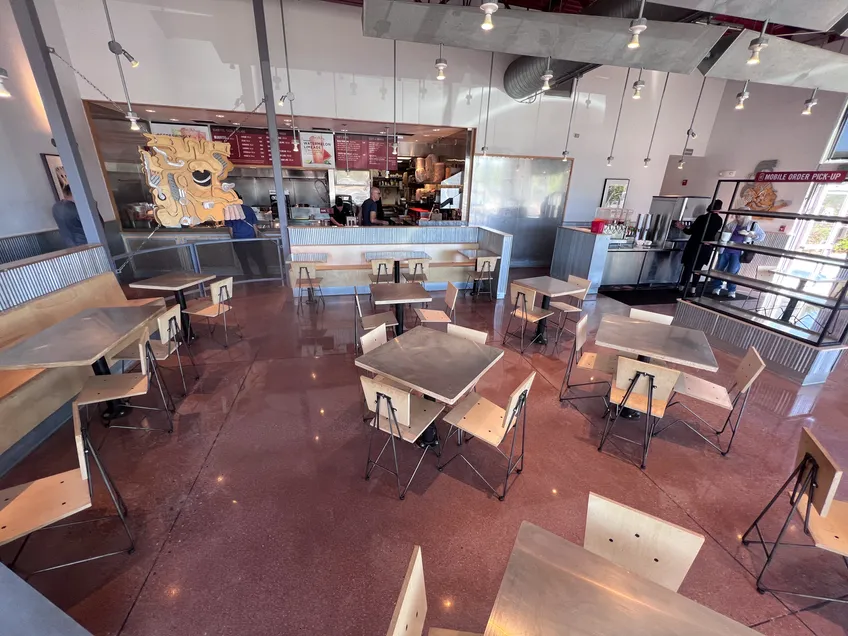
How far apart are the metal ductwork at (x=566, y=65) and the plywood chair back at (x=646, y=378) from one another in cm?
409

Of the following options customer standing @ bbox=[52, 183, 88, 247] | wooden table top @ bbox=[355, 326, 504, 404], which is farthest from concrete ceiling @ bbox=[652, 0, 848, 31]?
customer standing @ bbox=[52, 183, 88, 247]

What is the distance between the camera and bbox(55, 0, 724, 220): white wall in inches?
223

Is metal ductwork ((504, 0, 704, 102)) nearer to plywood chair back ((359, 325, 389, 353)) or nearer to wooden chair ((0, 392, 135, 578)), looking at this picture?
plywood chair back ((359, 325, 389, 353))

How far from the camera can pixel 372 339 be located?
3.02 meters

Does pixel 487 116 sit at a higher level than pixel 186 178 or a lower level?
higher

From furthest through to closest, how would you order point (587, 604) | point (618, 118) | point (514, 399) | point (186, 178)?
point (618, 118) < point (186, 178) < point (514, 399) < point (587, 604)

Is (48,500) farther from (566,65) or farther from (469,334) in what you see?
(566,65)

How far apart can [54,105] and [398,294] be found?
3.94 metres

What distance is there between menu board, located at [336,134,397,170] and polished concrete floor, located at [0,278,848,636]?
5647 millimetres

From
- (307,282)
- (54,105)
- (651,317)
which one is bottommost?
(307,282)

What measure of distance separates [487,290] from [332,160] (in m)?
4.34

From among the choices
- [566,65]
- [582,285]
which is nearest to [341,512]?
[582,285]

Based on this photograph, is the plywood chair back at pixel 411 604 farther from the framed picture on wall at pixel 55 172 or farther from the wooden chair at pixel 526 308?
Result: the framed picture on wall at pixel 55 172

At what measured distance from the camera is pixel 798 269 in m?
5.51
